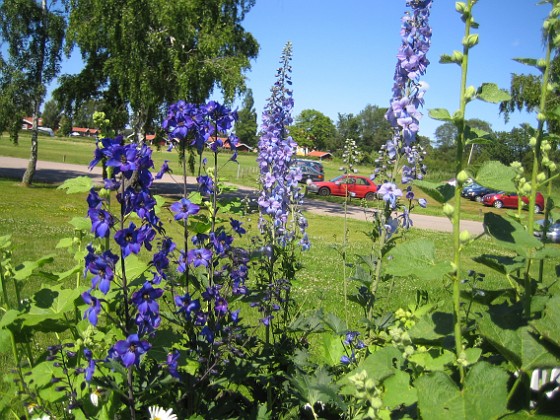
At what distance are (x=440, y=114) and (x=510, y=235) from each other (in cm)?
38

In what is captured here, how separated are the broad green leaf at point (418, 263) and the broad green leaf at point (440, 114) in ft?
1.21

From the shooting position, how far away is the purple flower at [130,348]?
5.38 ft

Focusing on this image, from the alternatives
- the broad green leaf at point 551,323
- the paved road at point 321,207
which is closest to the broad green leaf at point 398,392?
the broad green leaf at point 551,323

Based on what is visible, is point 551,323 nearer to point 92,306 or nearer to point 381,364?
point 381,364

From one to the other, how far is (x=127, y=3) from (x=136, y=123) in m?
3.78

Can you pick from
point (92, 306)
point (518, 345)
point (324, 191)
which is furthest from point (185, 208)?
point (324, 191)

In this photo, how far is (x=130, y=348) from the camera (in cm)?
168

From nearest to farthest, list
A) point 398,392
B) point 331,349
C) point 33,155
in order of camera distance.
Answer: point 398,392 → point 331,349 → point 33,155

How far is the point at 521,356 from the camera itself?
1311mm

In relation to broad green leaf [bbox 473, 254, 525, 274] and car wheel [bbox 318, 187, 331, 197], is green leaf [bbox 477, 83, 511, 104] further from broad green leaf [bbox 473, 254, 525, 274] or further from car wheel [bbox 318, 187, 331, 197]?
car wheel [bbox 318, 187, 331, 197]

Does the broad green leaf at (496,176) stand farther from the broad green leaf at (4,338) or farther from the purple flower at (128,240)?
the broad green leaf at (4,338)

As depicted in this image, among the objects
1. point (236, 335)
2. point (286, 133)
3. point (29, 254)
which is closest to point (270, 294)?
point (236, 335)

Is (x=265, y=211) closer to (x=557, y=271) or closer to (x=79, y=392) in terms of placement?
(x=79, y=392)

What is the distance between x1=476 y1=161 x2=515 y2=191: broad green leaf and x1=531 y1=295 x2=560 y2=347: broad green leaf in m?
0.34
